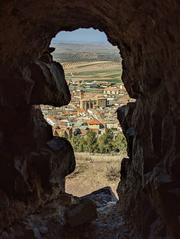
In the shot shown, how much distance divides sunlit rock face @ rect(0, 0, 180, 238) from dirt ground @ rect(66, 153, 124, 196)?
715 centimetres

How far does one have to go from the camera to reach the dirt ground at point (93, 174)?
2053cm

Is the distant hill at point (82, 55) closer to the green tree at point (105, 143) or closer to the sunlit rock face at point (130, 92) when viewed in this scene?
the green tree at point (105, 143)

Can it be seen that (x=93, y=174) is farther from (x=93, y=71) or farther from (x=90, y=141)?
(x=93, y=71)

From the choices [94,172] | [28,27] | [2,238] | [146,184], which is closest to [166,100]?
[146,184]

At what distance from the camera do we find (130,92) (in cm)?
1277

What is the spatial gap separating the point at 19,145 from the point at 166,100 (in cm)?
446

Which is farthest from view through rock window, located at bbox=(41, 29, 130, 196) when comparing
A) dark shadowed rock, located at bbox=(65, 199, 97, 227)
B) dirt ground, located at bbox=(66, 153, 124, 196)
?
dark shadowed rock, located at bbox=(65, 199, 97, 227)

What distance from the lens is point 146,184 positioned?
8.37 meters

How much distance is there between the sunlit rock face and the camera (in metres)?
7.29

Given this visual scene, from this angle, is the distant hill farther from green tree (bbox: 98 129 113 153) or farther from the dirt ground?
the dirt ground

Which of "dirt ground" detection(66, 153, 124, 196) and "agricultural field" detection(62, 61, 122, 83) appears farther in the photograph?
"agricultural field" detection(62, 61, 122, 83)

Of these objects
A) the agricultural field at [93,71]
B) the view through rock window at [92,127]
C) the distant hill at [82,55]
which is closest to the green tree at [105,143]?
the view through rock window at [92,127]

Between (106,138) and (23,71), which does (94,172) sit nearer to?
(106,138)

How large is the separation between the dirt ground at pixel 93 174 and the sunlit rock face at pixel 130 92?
7.15 m
